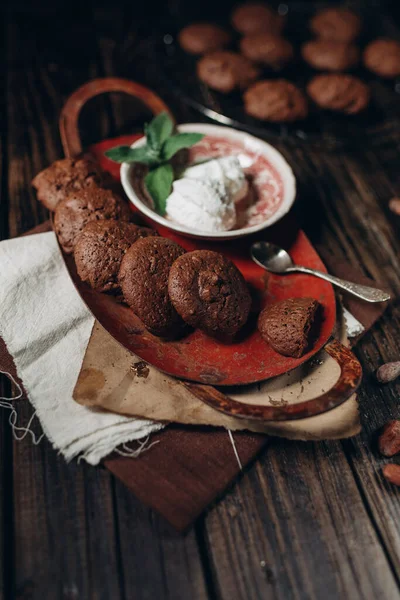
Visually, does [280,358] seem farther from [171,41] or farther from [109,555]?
[171,41]

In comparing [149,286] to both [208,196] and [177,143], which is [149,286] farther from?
[177,143]

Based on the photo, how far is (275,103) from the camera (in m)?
3.41

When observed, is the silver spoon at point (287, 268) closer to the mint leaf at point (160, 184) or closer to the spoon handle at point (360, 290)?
the spoon handle at point (360, 290)

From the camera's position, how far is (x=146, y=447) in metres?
1.99

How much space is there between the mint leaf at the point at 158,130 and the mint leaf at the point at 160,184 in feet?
0.39

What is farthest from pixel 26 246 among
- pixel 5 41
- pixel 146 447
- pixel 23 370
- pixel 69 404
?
pixel 5 41

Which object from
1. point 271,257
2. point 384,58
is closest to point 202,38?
point 384,58

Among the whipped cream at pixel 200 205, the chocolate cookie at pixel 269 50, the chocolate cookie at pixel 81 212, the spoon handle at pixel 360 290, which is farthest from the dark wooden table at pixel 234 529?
the chocolate cookie at pixel 269 50

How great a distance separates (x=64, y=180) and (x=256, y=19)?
93.8 inches

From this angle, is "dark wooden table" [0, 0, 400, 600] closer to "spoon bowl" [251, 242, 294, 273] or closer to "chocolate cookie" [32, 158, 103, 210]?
"spoon bowl" [251, 242, 294, 273]

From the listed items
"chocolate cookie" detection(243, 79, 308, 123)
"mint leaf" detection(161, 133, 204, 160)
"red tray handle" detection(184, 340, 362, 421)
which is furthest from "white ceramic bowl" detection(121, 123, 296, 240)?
"red tray handle" detection(184, 340, 362, 421)

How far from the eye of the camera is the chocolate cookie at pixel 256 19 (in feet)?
13.3

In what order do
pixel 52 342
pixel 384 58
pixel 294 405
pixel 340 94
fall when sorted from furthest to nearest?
pixel 384 58, pixel 340 94, pixel 52 342, pixel 294 405

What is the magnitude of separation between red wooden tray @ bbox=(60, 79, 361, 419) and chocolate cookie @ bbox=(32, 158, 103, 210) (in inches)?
14.6
